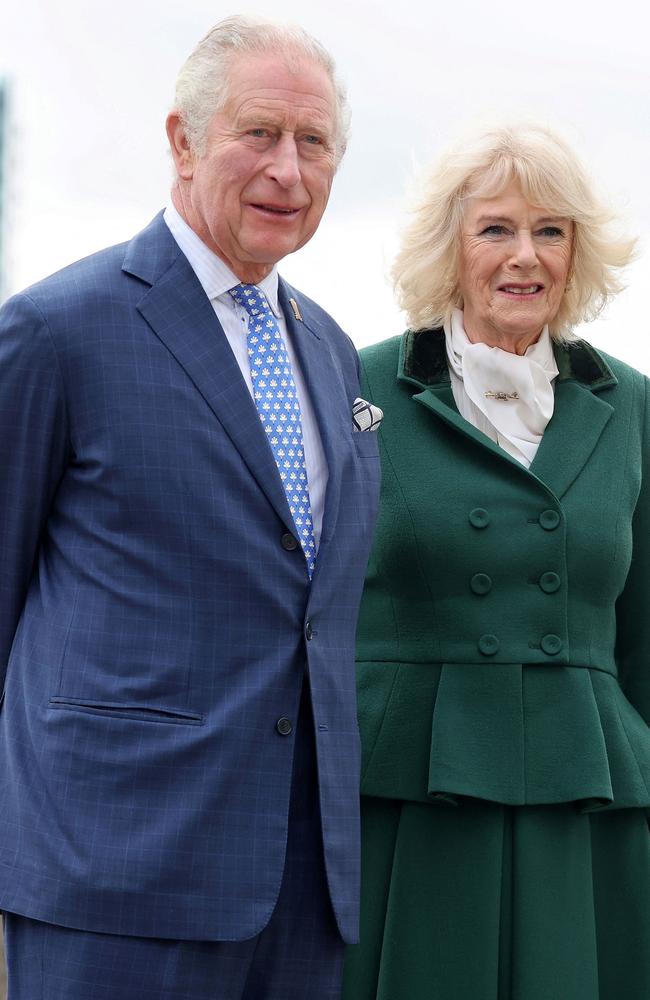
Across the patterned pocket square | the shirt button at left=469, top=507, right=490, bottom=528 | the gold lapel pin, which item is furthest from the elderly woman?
the gold lapel pin

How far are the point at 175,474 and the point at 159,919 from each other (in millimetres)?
633

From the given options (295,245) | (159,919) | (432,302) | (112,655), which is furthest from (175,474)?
(432,302)

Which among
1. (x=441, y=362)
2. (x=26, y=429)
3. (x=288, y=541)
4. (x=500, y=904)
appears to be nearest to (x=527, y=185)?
(x=441, y=362)

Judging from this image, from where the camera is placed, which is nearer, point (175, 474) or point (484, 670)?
point (175, 474)

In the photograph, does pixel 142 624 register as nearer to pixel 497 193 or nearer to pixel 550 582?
pixel 550 582

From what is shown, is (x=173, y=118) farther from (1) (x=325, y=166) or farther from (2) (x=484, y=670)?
(2) (x=484, y=670)

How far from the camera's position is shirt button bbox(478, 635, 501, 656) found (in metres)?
2.96

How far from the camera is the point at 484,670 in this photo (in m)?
2.97

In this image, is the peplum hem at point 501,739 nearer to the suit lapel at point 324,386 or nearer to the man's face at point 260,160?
the suit lapel at point 324,386

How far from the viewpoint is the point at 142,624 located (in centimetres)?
224

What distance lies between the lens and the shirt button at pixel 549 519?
2992mm

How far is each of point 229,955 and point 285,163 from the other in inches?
47.2

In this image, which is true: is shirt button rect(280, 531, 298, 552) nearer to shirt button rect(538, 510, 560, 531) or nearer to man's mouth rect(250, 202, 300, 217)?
man's mouth rect(250, 202, 300, 217)

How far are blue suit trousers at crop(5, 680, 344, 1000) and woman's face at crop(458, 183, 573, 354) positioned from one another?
1073 mm
